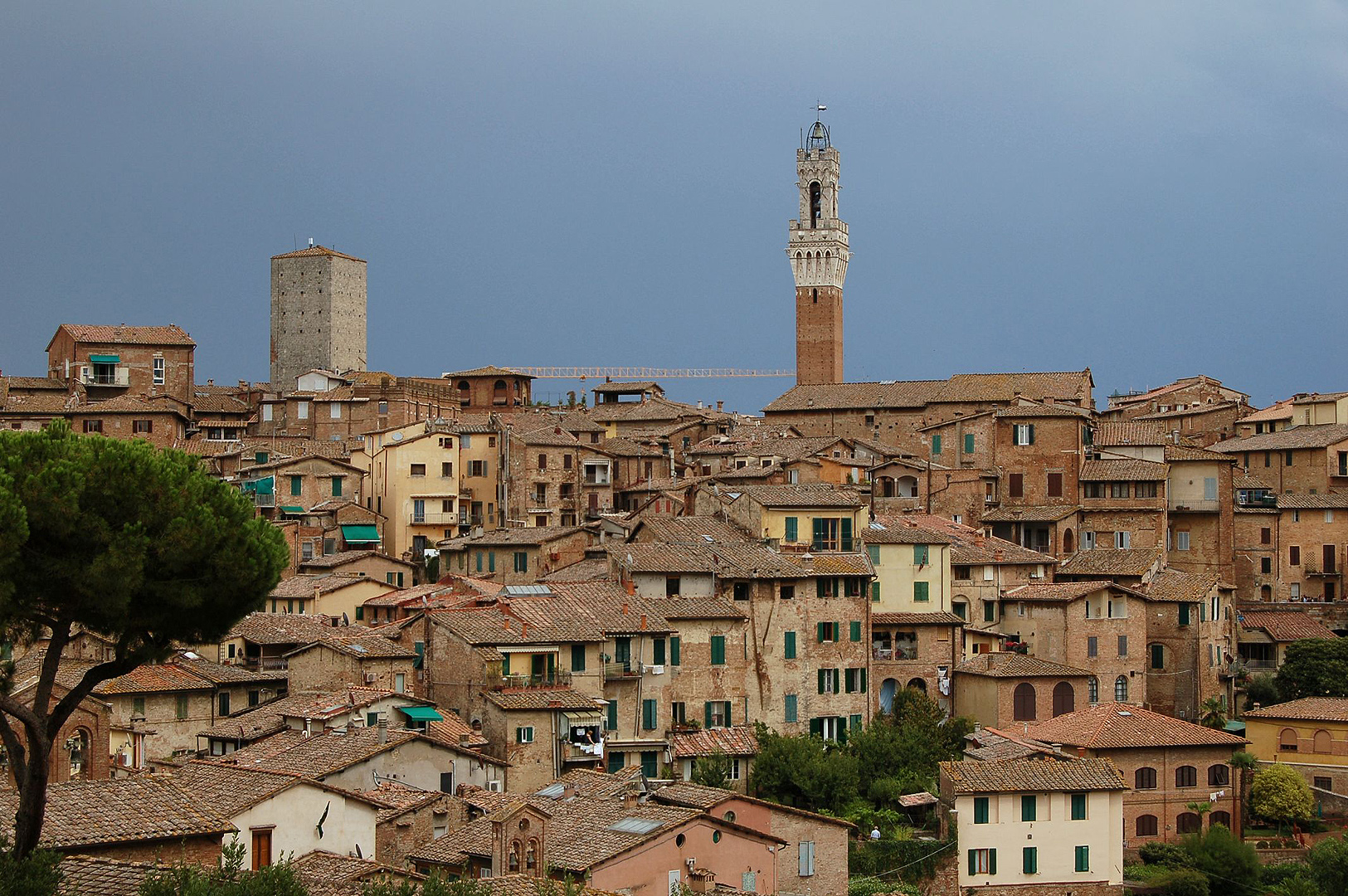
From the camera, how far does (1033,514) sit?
204 feet

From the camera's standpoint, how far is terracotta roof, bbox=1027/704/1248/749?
45.8 m

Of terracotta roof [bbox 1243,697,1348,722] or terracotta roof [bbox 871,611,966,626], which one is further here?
terracotta roof [bbox 871,611,966,626]

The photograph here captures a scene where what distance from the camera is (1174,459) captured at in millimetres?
63438

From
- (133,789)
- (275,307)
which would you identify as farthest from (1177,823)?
(275,307)

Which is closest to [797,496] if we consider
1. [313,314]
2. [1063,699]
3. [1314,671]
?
[1063,699]

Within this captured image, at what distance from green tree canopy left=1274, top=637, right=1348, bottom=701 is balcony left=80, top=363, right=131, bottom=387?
154 ft

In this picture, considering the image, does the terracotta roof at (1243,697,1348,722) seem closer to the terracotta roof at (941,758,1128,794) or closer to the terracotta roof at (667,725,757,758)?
the terracotta roof at (941,758,1128,794)

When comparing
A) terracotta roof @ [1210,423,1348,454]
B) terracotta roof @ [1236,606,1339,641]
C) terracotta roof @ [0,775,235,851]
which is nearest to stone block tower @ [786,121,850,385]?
terracotta roof @ [1210,423,1348,454]

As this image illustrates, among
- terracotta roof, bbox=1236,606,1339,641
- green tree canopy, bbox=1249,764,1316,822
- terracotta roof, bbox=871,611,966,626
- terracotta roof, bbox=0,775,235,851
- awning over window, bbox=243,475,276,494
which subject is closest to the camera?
terracotta roof, bbox=0,775,235,851

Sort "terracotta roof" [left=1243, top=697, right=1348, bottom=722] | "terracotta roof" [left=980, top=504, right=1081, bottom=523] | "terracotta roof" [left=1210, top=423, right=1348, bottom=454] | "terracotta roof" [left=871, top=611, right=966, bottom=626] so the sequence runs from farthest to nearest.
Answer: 1. "terracotta roof" [left=1210, top=423, right=1348, bottom=454]
2. "terracotta roof" [left=980, top=504, right=1081, bottom=523]
3. "terracotta roof" [left=871, top=611, right=966, bottom=626]
4. "terracotta roof" [left=1243, top=697, right=1348, bottom=722]

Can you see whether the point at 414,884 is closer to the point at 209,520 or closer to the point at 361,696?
the point at 209,520

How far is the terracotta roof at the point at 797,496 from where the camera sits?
49938 mm

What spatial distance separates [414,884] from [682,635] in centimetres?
1848

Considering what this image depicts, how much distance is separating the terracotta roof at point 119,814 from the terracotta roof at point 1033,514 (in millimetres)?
38933
